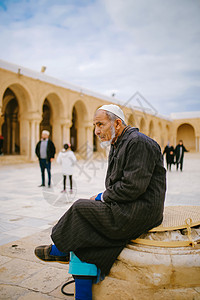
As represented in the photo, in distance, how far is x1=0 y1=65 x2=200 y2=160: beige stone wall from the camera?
607 inches

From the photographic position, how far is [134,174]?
64.5 inches

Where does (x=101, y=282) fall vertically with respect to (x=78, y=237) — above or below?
below

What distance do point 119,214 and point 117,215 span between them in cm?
1

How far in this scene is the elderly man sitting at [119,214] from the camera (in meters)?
1.64

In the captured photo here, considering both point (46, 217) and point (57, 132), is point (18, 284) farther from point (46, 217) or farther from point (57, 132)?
point (57, 132)

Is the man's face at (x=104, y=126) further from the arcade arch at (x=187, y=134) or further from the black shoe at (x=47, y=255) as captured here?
the arcade arch at (x=187, y=134)

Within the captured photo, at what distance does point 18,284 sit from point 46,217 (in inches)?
82.1

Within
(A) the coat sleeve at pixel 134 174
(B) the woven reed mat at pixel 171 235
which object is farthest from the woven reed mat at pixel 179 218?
(A) the coat sleeve at pixel 134 174

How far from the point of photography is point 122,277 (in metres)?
1.65

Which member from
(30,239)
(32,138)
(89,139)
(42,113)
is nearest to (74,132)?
(89,139)

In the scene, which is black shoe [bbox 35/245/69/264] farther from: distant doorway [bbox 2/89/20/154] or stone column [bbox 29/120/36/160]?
distant doorway [bbox 2/89/20/154]

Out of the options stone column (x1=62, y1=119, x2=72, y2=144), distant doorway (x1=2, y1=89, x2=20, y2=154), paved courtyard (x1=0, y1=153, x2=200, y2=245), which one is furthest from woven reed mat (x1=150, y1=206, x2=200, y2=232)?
distant doorway (x1=2, y1=89, x2=20, y2=154)

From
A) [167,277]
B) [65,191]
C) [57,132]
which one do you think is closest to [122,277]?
[167,277]

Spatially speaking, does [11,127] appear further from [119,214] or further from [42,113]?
[119,214]
